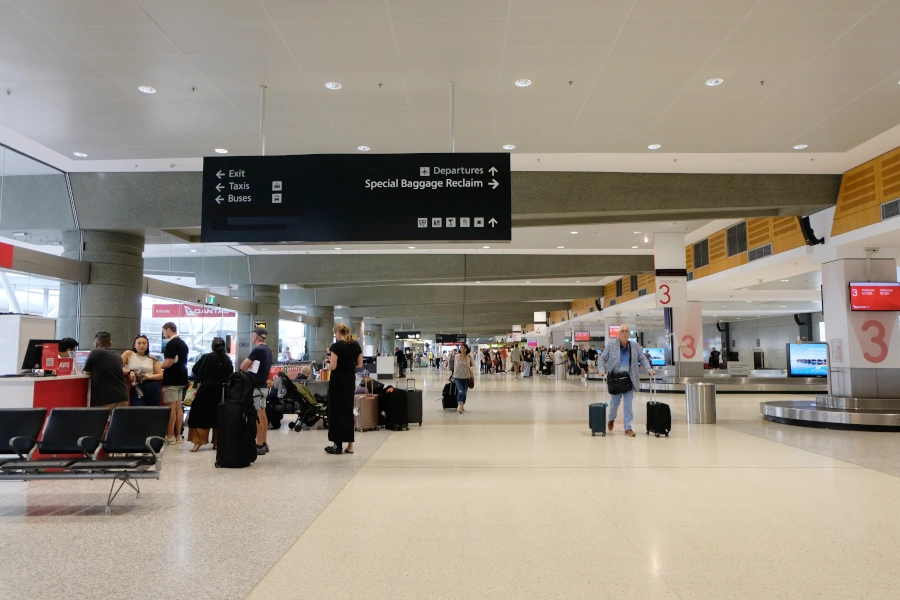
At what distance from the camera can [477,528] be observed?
483cm

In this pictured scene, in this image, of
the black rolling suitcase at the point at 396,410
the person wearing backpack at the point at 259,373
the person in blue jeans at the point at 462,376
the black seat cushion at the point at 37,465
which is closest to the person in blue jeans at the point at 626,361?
the black rolling suitcase at the point at 396,410

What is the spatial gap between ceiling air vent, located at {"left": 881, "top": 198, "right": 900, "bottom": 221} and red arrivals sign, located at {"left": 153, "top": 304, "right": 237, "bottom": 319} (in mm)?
14711

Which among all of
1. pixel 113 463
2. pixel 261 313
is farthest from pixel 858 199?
pixel 261 313

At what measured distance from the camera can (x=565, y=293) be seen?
101 feet

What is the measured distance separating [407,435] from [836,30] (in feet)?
27.2

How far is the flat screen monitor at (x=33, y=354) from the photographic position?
8141mm

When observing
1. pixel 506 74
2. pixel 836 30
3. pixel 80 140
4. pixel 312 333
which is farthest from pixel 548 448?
pixel 312 333

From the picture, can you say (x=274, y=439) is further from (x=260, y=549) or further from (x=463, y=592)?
(x=463, y=592)

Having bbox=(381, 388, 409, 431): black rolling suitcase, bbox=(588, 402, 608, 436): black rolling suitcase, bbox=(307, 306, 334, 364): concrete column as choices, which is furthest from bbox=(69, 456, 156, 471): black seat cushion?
bbox=(307, 306, 334, 364): concrete column

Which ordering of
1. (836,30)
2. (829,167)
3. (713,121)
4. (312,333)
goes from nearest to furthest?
(836,30) < (713,121) < (829,167) < (312,333)

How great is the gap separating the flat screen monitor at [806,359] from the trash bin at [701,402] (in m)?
Result: 10.5

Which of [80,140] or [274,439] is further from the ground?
[80,140]

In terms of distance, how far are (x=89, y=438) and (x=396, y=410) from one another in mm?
6163

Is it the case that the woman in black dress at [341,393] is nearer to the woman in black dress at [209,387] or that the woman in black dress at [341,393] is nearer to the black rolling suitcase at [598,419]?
the woman in black dress at [209,387]
